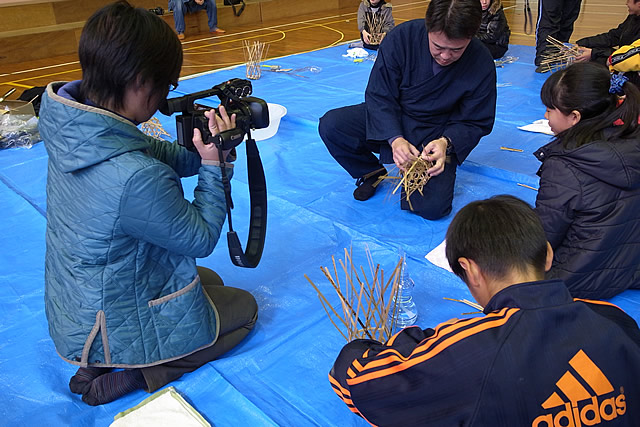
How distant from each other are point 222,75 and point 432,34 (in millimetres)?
2735

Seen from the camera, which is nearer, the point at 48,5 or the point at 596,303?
the point at 596,303

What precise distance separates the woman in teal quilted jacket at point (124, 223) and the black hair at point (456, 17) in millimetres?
967

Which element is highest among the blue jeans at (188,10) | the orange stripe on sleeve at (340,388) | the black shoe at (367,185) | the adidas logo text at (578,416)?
the blue jeans at (188,10)

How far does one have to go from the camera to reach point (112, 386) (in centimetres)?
137

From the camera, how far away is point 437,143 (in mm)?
2104

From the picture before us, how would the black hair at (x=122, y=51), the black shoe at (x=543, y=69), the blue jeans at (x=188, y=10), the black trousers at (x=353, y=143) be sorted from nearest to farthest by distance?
the black hair at (x=122, y=51) < the black trousers at (x=353, y=143) < the black shoe at (x=543, y=69) < the blue jeans at (x=188, y=10)

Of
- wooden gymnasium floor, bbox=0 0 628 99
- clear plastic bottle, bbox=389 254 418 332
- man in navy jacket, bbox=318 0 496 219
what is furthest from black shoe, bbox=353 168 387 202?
wooden gymnasium floor, bbox=0 0 628 99

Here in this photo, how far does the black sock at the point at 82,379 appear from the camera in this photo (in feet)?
4.56

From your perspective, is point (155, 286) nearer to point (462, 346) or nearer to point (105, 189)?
point (105, 189)

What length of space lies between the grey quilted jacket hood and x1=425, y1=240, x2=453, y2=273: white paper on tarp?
34.2 inches

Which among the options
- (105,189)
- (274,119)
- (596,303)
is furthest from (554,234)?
(274,119)

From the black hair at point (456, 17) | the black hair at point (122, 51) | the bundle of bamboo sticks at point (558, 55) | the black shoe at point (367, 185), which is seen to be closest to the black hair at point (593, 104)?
the black hair at point (456, 17)

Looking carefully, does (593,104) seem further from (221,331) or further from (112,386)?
(112,386)

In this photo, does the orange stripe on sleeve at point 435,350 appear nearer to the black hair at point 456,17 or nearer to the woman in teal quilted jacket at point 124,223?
the woman in teal quilted jacket at point 124,223
